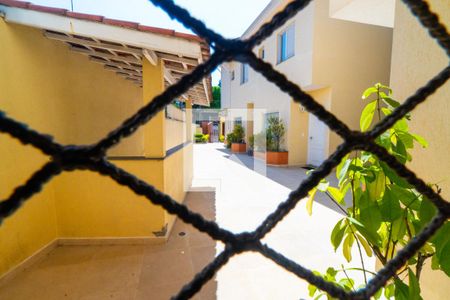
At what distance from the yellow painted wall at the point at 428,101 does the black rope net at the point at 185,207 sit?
1.23 metres

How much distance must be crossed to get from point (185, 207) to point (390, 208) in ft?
2.77

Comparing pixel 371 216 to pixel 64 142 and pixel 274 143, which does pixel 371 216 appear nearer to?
pixel 64 142

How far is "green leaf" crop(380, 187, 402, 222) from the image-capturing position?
85 cm

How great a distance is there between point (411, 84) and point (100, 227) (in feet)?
10.9

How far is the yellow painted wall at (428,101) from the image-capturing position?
1323 millimetres

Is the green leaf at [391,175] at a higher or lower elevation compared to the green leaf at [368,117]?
lower

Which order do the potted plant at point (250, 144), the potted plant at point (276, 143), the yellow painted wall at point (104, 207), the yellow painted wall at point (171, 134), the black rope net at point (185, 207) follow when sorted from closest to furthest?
the black rope net at point (185, 207) → the yellow painted wall at point (104, 207) → the yellow painted wall at point (171, 134) → the potted plant at point (276, 143) → the potted plant at point (250, 144)

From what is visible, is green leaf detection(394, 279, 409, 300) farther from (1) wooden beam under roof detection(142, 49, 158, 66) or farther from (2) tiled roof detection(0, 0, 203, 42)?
(1) wooden beam under roof detection(142, 49, 158, 66)

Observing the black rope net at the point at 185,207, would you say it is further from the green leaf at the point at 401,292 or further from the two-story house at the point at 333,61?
the two-story house at the point at 333,61

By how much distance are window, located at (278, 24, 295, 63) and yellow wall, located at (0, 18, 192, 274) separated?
20.4 ft

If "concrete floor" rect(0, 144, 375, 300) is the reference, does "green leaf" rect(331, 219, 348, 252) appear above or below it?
above

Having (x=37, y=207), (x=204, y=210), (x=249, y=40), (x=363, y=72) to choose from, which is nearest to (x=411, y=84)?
(x=249, y=40)

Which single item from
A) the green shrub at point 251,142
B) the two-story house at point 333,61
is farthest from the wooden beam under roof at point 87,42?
the green shrub at point 251,142

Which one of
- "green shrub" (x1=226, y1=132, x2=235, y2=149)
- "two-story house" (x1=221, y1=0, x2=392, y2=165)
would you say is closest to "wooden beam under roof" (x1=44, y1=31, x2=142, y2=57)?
"two-story house" (x1=221, y1=0, x2=392, y2=165)
